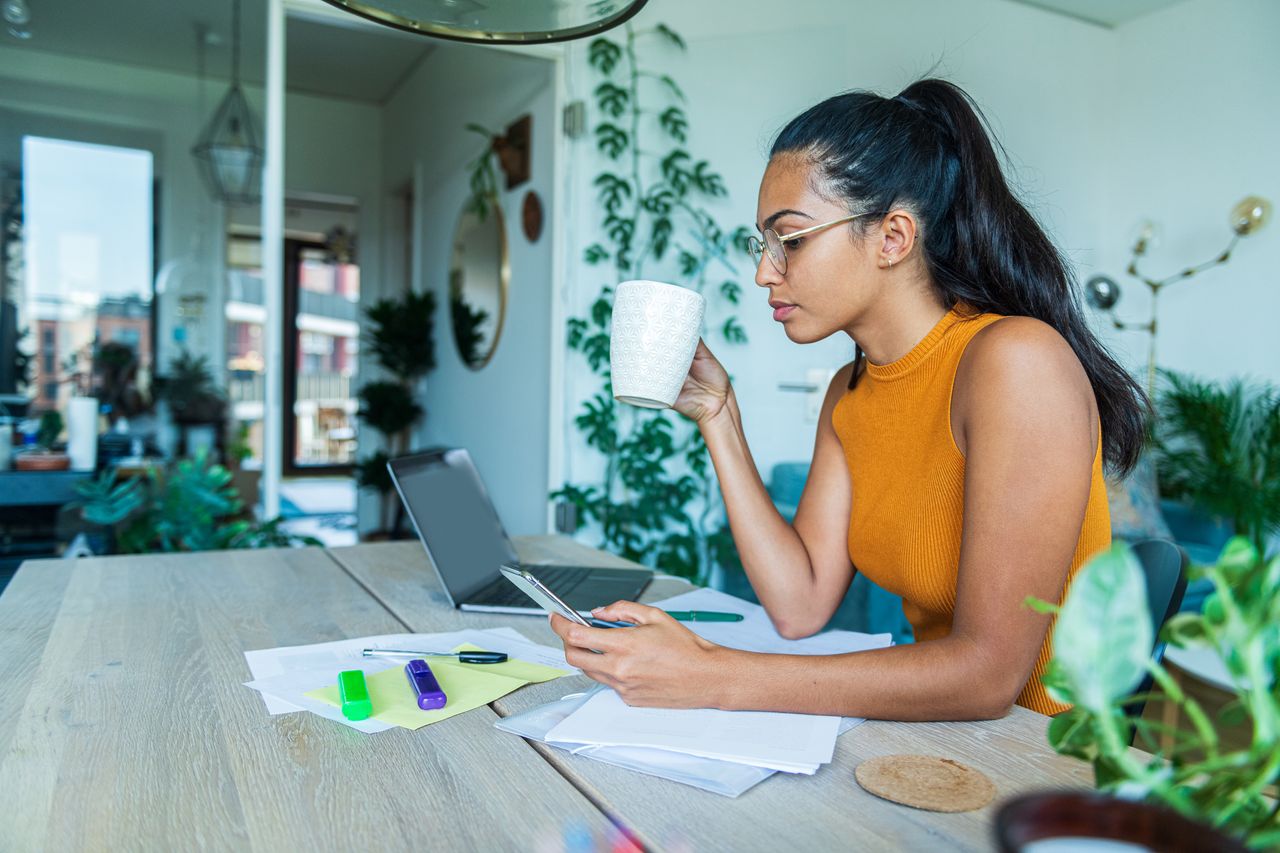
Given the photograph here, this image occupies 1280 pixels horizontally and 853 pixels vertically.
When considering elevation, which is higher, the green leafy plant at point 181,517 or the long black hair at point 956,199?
the long black hair at point 956,199

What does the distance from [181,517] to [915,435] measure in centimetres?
236

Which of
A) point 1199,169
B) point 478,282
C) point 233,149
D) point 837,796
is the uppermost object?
point 1199,169

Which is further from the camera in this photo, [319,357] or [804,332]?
[319,357]

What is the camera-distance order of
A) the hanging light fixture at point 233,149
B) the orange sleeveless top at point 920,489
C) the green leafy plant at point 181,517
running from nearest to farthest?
1. the orange sleeveless top at point 920,489
2. the green leafy plant at point 181,517
3. the hanging light fixture at point 233,149

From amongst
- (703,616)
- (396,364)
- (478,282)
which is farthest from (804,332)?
(396,364)

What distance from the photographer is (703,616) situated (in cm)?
127

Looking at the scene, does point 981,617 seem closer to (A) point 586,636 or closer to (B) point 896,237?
(A) point 586,636

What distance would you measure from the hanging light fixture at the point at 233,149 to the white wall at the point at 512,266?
42.6 inches

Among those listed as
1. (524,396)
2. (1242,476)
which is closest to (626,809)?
(524,396)

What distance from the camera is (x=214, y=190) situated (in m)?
3.78

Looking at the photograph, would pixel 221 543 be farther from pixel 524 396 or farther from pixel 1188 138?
pixel 1188 138

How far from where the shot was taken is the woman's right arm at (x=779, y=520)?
129cm

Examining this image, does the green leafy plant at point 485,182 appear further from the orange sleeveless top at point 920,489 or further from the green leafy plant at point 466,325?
the orange sleeveless top at point 920,489

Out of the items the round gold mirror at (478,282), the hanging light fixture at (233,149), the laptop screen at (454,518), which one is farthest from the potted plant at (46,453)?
the laptop screen at (454,518)
